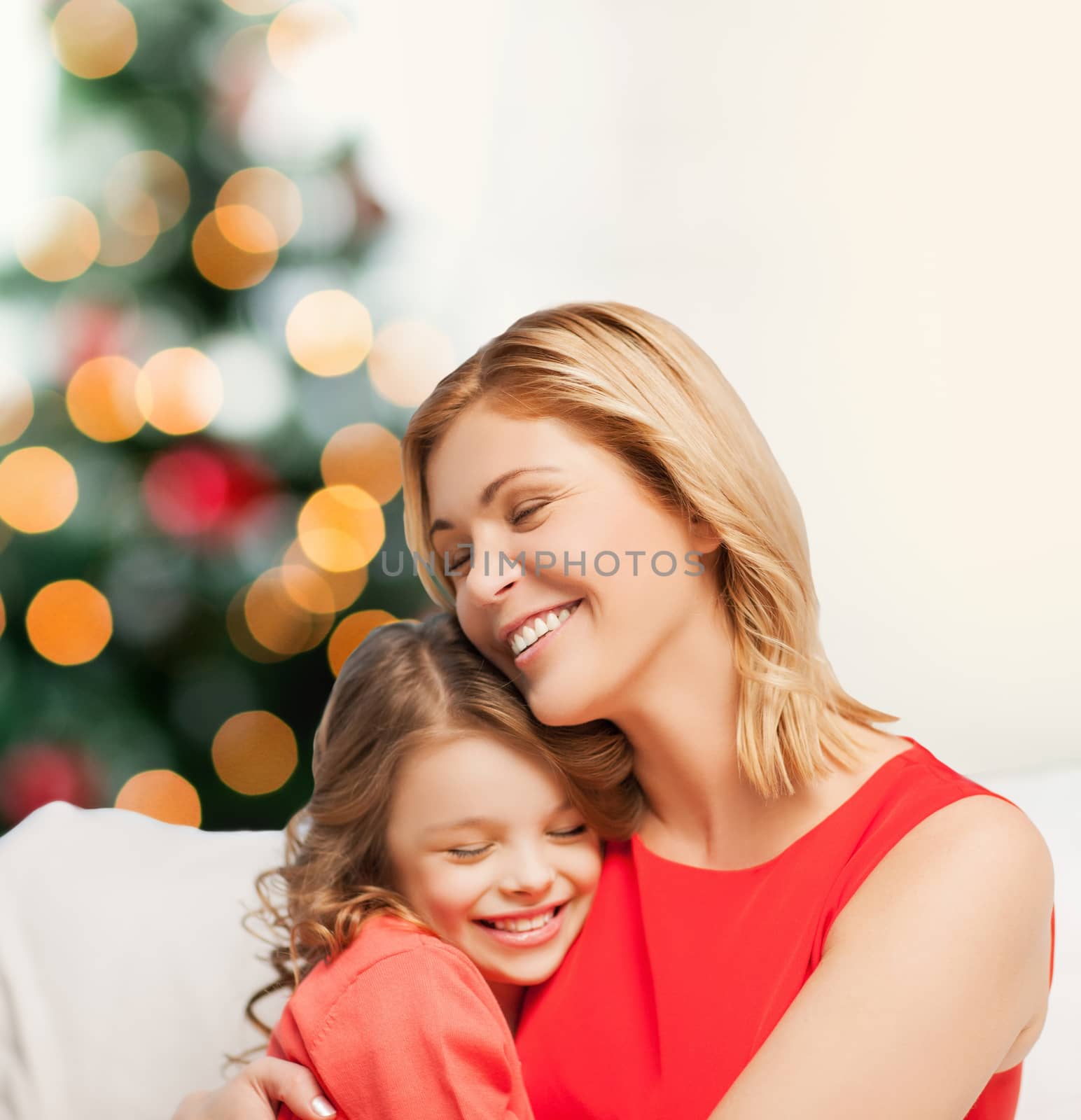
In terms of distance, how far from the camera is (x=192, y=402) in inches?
96.2

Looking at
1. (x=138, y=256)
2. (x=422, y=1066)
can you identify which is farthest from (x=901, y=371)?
(x=422, y=1066)

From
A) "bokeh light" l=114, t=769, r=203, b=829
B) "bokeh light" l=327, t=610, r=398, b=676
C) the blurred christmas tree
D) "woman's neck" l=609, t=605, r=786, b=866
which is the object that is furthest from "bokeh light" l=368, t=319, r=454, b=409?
"woman's neck" l=609, t=605, r=786, b=866

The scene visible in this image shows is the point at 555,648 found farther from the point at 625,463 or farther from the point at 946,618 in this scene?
the point at 946,618

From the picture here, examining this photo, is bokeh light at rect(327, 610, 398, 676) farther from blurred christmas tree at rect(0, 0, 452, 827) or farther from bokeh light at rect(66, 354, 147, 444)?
bokeh light at rect(66, 354, 147, 444)

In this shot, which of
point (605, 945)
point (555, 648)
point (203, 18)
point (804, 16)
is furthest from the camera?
point (804, 16)

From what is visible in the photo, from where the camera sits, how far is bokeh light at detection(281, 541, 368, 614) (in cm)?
259

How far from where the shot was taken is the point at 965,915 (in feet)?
3.81

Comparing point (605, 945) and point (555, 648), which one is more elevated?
point (555, 648)

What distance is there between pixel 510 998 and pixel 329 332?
1.48 meters

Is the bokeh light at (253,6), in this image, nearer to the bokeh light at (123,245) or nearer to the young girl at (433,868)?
the bokeh light at (123,245)

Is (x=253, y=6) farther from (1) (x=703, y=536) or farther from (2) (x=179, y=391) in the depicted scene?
(1) (x=703, y=536)

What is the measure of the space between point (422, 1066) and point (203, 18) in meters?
1.98

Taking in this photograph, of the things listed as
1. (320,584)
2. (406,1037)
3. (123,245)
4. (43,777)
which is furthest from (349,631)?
(406,1037)

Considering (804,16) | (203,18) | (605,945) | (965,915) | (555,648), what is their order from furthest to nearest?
(804,16) → (203,18) → (605,945) → (555,648) → (965,915)
